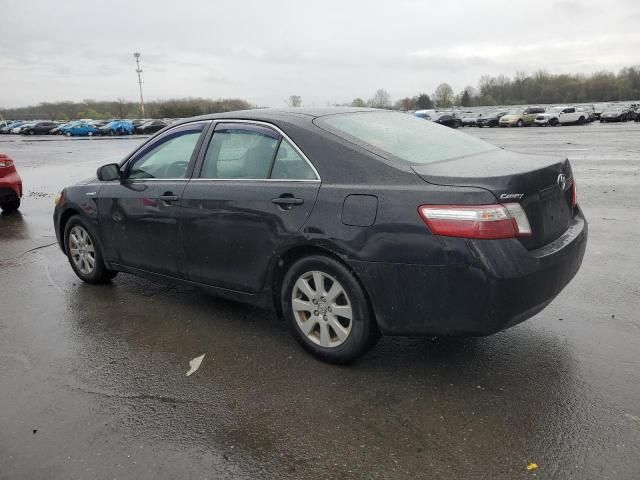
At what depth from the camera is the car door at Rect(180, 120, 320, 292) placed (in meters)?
3.65

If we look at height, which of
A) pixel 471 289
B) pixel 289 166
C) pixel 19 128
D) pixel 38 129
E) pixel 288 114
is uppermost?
pixel 288 114

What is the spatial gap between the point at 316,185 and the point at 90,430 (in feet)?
6.33

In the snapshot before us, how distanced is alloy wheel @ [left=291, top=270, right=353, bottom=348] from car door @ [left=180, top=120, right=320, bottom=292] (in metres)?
Result: 0.32

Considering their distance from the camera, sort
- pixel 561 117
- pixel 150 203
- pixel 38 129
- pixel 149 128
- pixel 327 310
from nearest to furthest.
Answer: pixel 327 310, pixel 150 203, pixel 561 117, pixel 149 128, pixel 38 129

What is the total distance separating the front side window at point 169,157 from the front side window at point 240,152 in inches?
9.9

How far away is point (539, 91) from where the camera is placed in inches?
4510

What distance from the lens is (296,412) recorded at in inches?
123

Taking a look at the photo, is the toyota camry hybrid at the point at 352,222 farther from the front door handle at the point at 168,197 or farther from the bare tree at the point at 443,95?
the bare tree at the point at 443,95

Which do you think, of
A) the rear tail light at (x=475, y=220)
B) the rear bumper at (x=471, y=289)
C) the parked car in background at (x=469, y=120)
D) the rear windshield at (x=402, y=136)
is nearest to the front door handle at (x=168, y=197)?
the rear windshield at (x=402, y=136)

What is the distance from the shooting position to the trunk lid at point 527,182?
121 inches

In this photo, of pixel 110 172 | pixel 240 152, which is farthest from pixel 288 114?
pixel 110 172

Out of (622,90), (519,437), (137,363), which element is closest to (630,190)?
(519,437)

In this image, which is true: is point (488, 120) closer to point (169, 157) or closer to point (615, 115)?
point (615, 115)

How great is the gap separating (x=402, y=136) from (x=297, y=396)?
6.32ft
